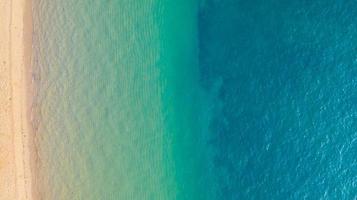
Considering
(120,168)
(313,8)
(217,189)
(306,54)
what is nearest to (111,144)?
(120,168)

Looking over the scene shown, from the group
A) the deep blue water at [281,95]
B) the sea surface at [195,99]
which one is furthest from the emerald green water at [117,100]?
the deep blue water at [281,95]

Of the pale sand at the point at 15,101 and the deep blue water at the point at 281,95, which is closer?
the pale sand at the point at 15,101

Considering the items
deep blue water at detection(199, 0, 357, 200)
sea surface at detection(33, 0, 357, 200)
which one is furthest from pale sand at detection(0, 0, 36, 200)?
deep blue water at detection(199, 0, 357, 200)

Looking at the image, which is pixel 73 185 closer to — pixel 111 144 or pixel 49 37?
pixel 111 144

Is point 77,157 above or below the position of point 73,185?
above

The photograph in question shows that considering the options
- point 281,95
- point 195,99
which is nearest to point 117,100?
point 195,99

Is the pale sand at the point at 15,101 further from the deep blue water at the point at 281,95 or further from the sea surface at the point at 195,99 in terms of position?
the deep blue water at the point at 281,95

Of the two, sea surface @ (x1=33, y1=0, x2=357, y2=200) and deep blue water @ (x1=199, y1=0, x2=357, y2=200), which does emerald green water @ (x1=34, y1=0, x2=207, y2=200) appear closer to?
sea surface @ (x1=33, y1=0, x2=357, y2=200)

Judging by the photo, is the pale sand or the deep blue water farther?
the deep blue water
